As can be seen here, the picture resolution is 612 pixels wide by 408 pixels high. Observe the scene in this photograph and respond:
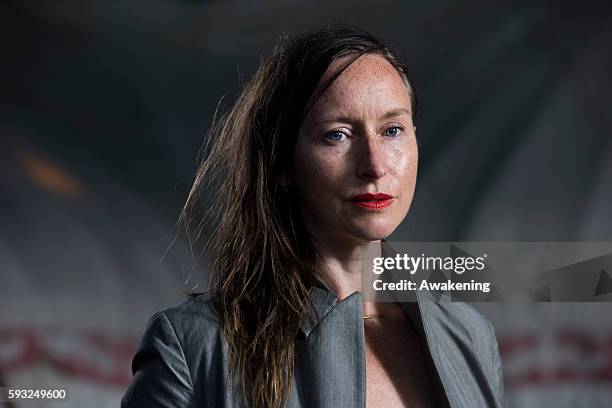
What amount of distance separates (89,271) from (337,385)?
1.36m

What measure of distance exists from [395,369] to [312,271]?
0.19m

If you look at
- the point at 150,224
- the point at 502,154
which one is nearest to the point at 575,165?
the point at 502,154

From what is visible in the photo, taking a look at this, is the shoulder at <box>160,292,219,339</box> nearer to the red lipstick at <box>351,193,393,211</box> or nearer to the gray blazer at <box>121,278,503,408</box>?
the gray blazer at <box>121,278,503,408</box>

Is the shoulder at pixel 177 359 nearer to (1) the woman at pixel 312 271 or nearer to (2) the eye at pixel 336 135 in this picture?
(1) the woman at pixel 312 271

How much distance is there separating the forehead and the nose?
0.05 meters

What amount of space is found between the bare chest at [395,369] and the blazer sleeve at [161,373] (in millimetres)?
258

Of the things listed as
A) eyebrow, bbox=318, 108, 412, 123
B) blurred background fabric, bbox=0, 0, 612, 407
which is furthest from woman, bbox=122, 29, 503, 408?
blurred background fabric, bbox=0, 0, 612, 407

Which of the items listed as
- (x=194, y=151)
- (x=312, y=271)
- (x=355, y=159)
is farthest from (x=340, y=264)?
(x=194, y=151)

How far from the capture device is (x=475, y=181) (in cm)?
243

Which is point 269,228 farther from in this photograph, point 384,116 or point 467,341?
point 467,341

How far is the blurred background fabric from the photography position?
2363mm

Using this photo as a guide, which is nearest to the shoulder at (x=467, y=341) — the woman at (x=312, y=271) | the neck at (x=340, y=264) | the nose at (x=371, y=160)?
the woman at (x=312, y=271)

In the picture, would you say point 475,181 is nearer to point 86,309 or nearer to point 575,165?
point 575,165

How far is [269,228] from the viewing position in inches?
49.8
